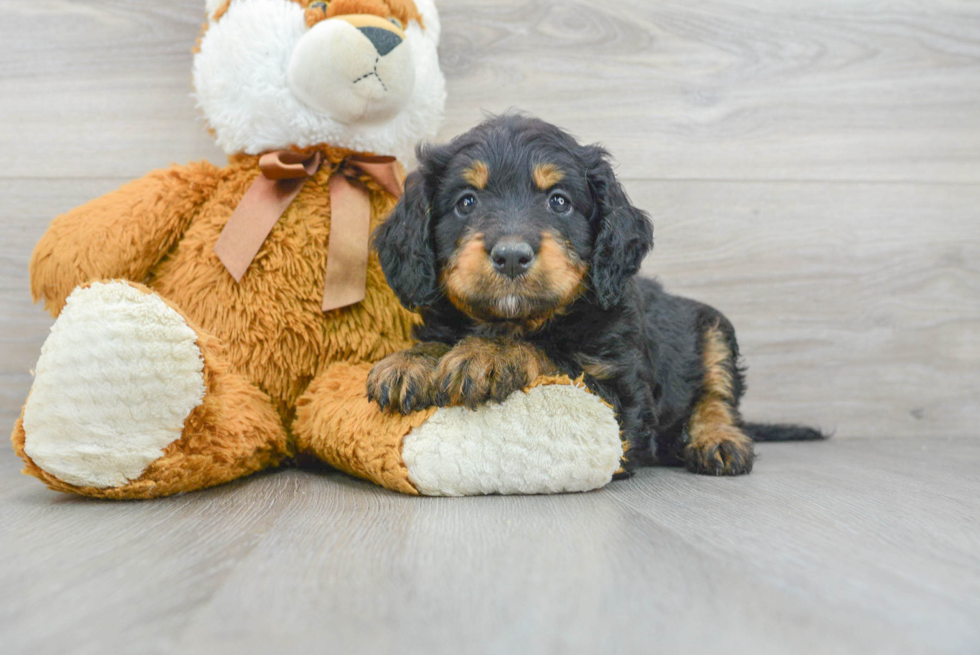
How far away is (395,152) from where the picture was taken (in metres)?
2.37

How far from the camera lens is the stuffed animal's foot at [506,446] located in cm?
173

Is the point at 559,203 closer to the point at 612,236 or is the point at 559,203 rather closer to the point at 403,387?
the point at 612,236

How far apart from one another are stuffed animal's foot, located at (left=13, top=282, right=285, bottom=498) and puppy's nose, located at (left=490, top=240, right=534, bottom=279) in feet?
2.44

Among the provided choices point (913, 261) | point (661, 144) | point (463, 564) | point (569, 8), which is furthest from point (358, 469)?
point (913, 261)

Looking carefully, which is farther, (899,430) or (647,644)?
(899,430)

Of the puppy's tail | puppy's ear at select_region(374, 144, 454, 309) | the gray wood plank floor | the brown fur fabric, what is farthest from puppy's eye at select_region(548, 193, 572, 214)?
the puppy's tail

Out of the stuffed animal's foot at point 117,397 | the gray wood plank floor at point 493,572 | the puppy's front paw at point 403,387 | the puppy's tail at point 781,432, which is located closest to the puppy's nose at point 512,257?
the puppy's front paw at point 403,387

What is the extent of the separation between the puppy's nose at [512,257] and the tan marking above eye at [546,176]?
28cm

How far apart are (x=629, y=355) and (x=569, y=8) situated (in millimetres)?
1658

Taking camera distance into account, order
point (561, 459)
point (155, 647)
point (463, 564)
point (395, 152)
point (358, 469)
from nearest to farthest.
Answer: point (155, 647)
point (463, 564)
point (561, 459)
point (358, 469)
point (395, 152)

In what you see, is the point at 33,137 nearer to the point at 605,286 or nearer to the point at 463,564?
the point at 605,286

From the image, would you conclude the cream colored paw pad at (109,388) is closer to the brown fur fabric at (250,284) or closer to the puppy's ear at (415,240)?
the brown fur fabric at (250,284)

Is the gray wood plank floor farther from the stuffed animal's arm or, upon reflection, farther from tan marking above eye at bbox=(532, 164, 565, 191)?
tan marking above eye at bbox=(532, 164, 565, 191)

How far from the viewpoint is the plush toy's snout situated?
6.66 feet
